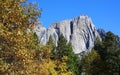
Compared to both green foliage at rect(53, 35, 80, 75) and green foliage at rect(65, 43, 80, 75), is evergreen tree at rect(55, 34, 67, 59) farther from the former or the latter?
green foliage at rect(65, 43, 80, 75)

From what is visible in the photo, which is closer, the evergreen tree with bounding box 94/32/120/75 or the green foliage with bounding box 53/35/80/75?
the evergreen tree with bounding box 94/32/120/75

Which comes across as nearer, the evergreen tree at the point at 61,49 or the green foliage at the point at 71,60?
the evergreen tree at the point at 61,49

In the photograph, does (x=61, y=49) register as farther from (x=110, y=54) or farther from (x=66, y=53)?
(x=110, y=54)

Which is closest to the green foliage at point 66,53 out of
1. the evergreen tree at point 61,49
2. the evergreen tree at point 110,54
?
the evergreen tree at point 61,49

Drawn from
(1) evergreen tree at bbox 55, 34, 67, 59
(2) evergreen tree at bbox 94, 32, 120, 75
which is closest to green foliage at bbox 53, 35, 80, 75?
(1) evergreen tree at bbox 55, 34, 67, 59

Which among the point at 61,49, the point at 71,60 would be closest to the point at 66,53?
the point at 61,49

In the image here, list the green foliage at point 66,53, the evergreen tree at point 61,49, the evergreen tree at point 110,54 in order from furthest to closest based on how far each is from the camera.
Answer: the green foliage at point 66,53
the evergreen tree at point 61,49
the evergreen tree at point 110,54

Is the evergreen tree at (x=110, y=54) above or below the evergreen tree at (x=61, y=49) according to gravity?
below

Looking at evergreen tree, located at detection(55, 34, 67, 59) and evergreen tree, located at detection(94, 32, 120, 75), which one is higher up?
evergreen tree, located at detection(55, 34, 67, 59)

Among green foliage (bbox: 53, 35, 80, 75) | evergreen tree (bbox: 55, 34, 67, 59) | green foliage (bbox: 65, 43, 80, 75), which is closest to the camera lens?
evergreen tree (bbox: 55, 34, 67, 59)

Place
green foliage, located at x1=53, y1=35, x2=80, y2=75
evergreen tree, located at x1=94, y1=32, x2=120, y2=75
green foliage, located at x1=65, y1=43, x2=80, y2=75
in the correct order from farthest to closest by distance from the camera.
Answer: green foliage, located at x1=65, y1=43, x2=80, y2=75
green foliage, located at x1=53, y1=35, x2=80, y2=75
evergreen tree, located at x1=94, y1=32, x2=120, y2=75

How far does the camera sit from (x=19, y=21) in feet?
76.4

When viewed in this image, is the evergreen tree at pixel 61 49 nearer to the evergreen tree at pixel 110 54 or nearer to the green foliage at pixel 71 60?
the green foliage at pixel 71 60

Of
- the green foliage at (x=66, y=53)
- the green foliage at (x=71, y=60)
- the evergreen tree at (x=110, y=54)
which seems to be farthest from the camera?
the green foliage at (x=71, y=60)
